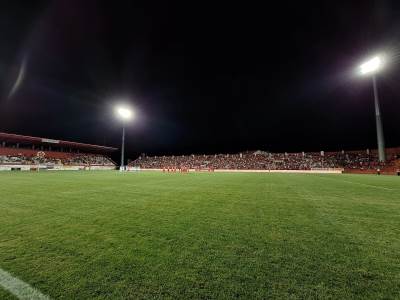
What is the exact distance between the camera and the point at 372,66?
28094mm

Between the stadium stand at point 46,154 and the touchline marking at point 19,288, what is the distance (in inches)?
1931

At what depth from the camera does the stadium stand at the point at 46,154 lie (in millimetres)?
40938

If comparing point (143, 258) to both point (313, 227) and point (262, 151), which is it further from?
point (262, 151)

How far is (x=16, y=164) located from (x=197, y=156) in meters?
44.0

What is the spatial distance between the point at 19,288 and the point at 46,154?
199ft

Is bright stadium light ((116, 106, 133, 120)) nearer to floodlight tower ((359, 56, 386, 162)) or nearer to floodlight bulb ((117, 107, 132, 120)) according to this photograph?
floodlight bulb ((117, 107, 132, 120))

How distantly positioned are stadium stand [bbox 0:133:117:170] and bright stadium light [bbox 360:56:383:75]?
59417 millimetres

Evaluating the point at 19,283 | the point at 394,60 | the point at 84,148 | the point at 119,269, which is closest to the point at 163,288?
the point at 119,269

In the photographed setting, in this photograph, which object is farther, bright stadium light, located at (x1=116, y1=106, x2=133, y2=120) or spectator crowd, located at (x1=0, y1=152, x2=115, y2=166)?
bright stadium light, located at (x1=116, y1=106, x2=133, y2=120)

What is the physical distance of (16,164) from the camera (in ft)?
130

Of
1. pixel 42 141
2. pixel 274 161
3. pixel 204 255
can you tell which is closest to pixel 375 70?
pixel 274 161

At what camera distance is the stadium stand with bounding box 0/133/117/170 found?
40938 mm

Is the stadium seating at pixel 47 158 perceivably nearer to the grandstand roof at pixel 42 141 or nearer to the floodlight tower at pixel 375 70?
the grandstand roof at pixel 42 141

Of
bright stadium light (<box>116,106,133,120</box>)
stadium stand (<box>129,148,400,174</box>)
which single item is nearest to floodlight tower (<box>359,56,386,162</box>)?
stadium stand (<box>129,148,400,174</box>)
